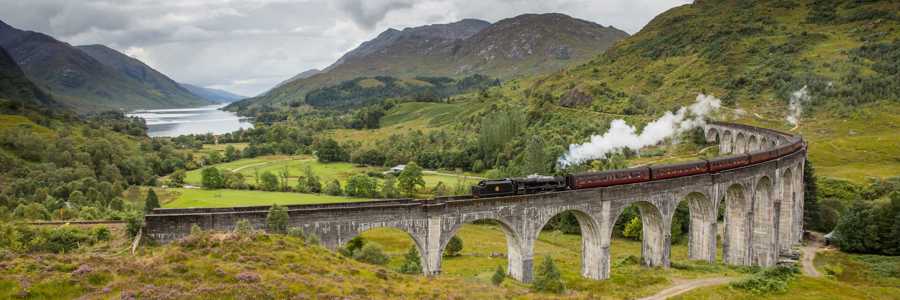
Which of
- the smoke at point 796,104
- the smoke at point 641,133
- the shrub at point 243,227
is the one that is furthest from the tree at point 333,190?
the smoke at point 796,104

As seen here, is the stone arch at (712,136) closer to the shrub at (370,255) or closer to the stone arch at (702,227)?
the stone arch at (702,227)

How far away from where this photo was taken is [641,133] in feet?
383

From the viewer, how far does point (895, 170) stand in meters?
83.7

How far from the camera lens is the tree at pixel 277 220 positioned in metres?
34.3

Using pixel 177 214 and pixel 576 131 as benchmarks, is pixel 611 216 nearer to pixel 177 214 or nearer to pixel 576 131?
pixel 177 214

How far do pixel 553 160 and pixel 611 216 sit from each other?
50.7 meters

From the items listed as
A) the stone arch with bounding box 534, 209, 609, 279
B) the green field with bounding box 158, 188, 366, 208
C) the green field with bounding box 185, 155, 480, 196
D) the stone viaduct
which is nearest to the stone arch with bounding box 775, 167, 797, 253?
the stone viaduct

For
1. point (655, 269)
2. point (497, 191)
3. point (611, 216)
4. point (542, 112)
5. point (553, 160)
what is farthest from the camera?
point (542, 112)

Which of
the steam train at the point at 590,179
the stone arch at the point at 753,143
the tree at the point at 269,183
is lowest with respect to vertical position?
the tree at the point at 269,183

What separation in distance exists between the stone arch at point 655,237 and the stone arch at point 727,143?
230 feet

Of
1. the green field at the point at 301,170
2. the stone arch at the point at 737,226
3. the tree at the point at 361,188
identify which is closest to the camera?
the stone arch at the point at 737,226

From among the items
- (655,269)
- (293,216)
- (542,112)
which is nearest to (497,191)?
(293,216)

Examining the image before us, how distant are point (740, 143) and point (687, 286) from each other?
7336cm

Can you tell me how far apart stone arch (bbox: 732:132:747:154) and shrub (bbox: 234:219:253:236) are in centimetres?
9680
